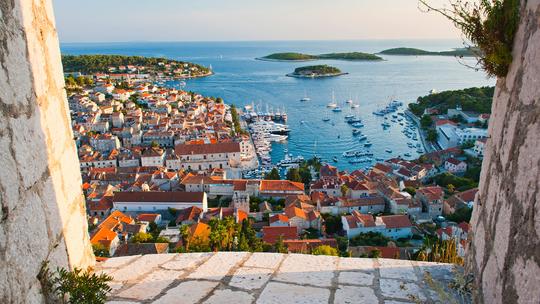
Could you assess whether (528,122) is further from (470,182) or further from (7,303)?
(470,182)

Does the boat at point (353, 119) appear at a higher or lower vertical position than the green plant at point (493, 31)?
lower

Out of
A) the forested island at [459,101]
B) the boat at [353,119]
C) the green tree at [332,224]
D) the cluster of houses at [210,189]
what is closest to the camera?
the cluster of houses at [210,189]

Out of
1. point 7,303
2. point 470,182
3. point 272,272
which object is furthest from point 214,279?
point 470,182

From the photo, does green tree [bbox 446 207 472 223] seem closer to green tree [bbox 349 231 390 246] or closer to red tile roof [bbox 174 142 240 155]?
green tree [bbox 349 231 390 246]

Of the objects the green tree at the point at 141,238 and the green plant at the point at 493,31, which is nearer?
the green plant at the point at 493,31

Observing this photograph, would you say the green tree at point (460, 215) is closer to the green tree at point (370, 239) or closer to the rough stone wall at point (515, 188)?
the green tree at point (370, 239)

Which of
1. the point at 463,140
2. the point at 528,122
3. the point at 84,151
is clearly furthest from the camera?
the point at 463,140

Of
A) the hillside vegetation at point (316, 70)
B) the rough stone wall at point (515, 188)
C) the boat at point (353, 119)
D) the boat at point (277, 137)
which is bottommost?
the boat at point (277, 137)

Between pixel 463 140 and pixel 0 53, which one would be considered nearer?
pixel 0 53

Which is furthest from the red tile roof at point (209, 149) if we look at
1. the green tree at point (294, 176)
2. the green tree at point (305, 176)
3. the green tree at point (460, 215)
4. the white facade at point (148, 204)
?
the green tree at point (460, 215)
